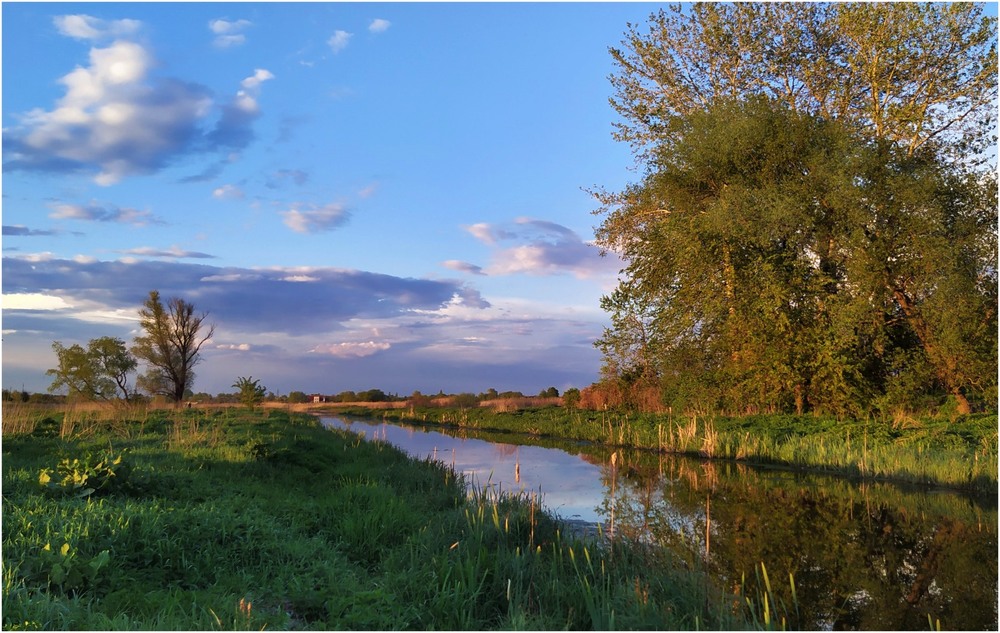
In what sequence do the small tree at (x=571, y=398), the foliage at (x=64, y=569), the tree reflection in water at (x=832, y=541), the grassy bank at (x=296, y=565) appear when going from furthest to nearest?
the small tree at (x=571, y=398) < the tree reflection in water at (x=832, y=541) < the foliage at (x=64, y=569) < the grassy bank at (x=296, y=565)

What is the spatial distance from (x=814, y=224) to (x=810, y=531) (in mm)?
16041

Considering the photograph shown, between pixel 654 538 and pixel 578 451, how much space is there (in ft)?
47.8

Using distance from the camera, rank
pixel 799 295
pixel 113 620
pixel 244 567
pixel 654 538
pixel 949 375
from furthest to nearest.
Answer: pixel 799 295 → pixel 949 375 → pixel 654 538 → pixel 244 567 → pixel 113 620

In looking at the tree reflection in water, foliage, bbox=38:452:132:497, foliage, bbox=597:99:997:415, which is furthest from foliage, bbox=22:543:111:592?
foliage, bbox=597:99:997:415

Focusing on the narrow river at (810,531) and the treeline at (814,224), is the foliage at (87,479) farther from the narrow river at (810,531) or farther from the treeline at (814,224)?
the treeline at (814,224)

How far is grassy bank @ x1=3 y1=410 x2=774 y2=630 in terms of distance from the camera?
6312 millimetres

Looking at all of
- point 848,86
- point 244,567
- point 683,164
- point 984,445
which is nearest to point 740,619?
point 244,567

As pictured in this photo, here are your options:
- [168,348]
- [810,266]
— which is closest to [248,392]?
[168,348]

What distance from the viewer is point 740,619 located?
21.5 ft

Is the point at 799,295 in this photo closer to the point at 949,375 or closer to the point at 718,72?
the point at 949,375

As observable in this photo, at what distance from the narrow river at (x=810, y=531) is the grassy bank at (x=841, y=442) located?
2.66 feet

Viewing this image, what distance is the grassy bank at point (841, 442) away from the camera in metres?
16.2

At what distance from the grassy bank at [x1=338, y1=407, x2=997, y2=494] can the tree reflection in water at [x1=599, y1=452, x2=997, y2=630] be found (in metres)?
1.00

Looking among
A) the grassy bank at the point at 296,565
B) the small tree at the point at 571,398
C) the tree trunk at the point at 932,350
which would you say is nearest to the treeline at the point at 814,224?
the tree trunk at the point at 932,350
